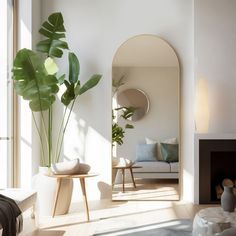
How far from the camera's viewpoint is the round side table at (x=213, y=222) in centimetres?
287

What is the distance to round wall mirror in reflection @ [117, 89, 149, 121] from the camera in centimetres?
523

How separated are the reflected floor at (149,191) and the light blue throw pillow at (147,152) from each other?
12.4 inches

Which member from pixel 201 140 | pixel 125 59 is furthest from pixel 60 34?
pixel 201 140

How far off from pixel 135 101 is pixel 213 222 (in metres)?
2.65

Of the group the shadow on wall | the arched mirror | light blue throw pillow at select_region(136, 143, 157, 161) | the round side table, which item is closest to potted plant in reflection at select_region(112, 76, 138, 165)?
the arched mirror

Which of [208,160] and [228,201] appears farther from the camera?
[208,160]

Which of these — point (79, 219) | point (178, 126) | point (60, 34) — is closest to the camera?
point (79, 219)

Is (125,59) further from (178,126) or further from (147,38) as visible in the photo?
(178,126)

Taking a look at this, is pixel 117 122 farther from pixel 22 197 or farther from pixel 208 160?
pixel 22 197

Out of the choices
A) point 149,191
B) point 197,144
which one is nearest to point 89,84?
point 197,144

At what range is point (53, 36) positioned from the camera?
4789mm

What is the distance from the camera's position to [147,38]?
520cm

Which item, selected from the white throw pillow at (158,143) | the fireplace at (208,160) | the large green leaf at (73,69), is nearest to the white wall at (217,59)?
the fireplace at (208,160)

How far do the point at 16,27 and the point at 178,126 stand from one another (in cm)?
257
